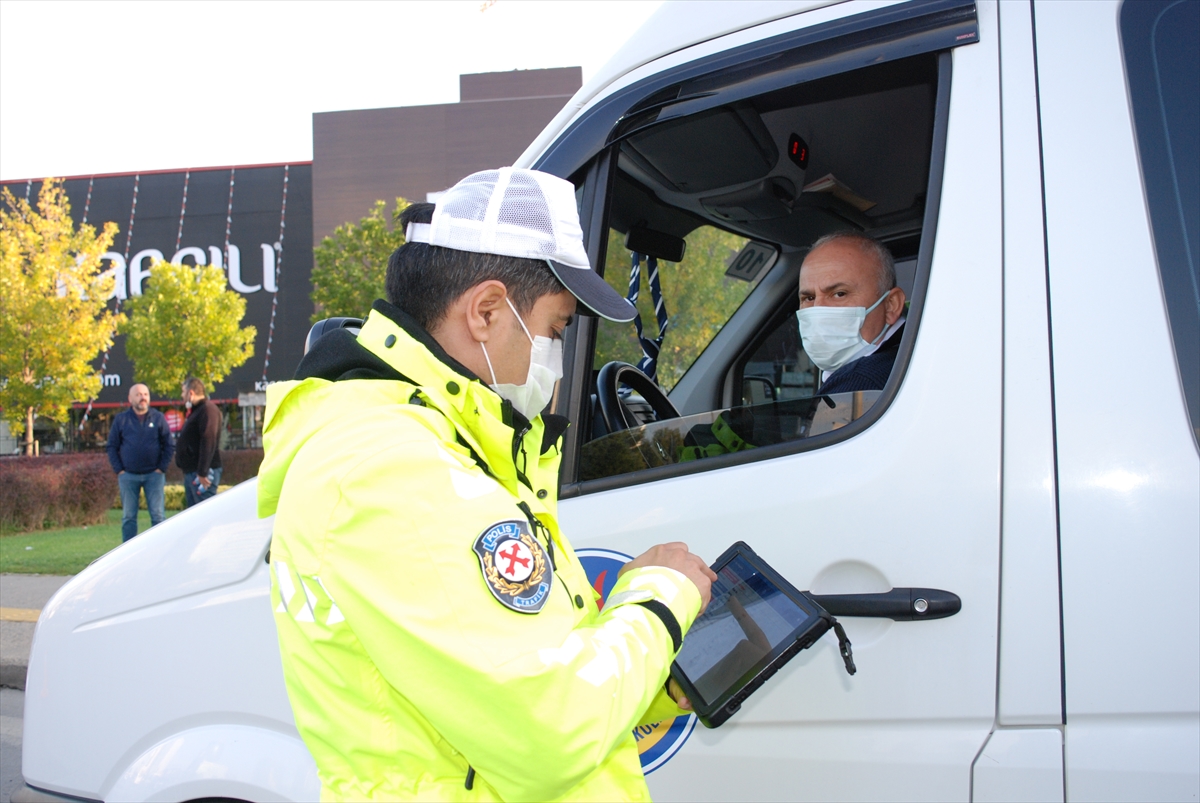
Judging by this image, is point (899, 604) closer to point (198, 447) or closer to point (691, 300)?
point (691, 300)

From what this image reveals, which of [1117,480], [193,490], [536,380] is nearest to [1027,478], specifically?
[1117,480]

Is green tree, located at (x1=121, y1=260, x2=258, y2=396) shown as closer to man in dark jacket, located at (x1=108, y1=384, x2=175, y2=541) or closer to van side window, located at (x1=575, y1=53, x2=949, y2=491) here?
man in dark jacket, located at (x1=108, y1=384, x2=175, y2=541)

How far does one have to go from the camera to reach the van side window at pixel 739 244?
1703mm

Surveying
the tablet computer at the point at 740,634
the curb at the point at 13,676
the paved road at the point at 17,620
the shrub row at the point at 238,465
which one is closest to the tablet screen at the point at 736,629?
the tablet computer at the point at 740,634

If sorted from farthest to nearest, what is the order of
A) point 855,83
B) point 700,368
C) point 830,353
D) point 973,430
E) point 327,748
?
point 700,368 → point 830,353 → point 855,83 → point 973,430 → point 327,748

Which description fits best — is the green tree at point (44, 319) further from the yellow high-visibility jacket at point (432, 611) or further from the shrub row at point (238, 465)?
the yellow high-visibility jacket at point (432, 611)

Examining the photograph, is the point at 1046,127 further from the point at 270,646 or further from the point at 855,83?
the point at 270,646

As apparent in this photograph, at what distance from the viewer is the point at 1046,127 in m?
1.40

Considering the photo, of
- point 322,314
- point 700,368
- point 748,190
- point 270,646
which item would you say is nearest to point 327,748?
point 270,646

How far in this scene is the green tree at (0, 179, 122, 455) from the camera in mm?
17344

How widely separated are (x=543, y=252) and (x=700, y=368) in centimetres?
227

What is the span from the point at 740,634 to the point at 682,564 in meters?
0.26

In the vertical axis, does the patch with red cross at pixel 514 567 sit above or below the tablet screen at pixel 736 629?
above

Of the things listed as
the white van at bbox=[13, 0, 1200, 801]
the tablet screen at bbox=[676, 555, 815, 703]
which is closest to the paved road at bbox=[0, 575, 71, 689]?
the white van at bbox=[13, 0, 1200, 801]
